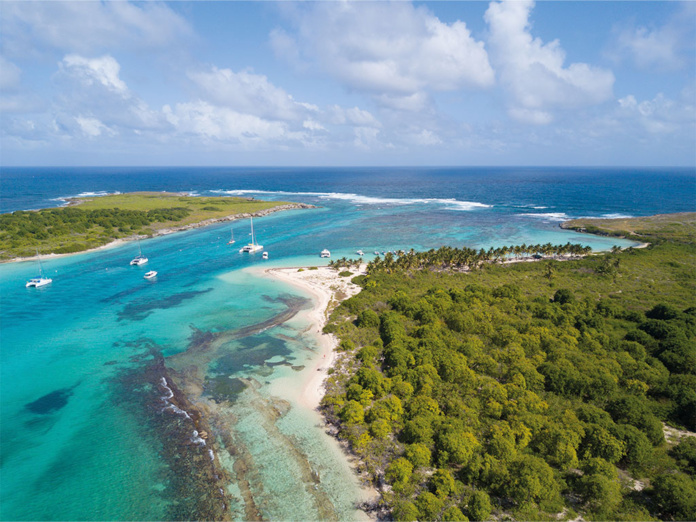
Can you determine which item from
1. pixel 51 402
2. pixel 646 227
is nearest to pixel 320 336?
pixel 51 402

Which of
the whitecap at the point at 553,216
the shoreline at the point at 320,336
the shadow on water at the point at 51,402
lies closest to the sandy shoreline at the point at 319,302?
the shoreline at the point at 320,336

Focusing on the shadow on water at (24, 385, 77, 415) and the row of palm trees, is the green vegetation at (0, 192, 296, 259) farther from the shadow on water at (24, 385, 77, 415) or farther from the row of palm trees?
the row of palm trees

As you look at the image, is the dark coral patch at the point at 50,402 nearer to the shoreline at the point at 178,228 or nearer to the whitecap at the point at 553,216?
the shoreline at the point at 178,228

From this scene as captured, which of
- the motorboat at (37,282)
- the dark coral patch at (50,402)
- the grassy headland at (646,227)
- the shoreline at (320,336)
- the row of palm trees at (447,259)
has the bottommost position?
the dark coral patch at (50,402)

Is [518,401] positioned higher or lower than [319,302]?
higher

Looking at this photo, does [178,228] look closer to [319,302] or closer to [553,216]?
[319,302]

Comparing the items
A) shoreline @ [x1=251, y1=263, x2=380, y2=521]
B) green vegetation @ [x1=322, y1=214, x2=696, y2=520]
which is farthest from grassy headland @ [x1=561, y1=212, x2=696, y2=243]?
shoreline @ [x1=251, y1=263, x2=380, y2=521]
